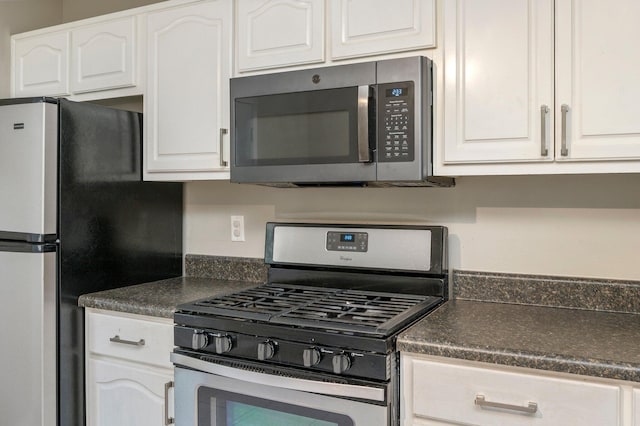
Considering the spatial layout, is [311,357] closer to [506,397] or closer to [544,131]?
[506,397]

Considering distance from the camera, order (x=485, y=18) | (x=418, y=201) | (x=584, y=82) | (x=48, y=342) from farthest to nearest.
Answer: (x=418, y=201) → (x=48, y=342) → (x=485, y=18) → (x=584, y=82)

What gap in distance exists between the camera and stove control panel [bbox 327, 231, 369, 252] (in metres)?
1.98

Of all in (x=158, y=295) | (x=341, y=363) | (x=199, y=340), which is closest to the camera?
(x=341, y=363)

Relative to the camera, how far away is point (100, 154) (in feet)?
6.70

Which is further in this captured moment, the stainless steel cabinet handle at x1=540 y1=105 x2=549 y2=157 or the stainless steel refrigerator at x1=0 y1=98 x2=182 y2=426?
the stainless steel refrigerator at x1=0 y1=98 x2=182 y2=426

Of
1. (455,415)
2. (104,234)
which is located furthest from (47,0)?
(455,415)

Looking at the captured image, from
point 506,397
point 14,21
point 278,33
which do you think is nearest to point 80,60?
point 14,21

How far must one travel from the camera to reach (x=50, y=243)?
6.10ft

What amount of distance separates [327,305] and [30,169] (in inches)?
45.8

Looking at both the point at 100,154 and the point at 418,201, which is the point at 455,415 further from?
the point at 100,154

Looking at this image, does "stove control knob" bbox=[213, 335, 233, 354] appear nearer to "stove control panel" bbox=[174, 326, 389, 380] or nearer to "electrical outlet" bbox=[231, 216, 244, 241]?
"stove control panel" bbox=[174, 326, 389, 380]

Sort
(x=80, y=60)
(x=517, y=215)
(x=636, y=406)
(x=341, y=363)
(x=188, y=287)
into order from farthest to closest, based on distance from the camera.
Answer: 1. (x=80, y=60)
2. (x=188, y=287)
3. (x=517, y=215)
4. (x=341, y=363)
5. (x=636, y=406)

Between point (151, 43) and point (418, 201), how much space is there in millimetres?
1256

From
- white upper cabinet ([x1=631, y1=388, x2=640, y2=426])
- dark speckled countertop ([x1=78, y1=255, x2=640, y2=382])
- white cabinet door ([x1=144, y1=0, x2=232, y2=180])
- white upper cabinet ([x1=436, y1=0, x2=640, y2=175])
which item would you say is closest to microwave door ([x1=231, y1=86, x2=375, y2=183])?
white cabinet door ([x1=144, y1=0, x2=232, y2=180])
